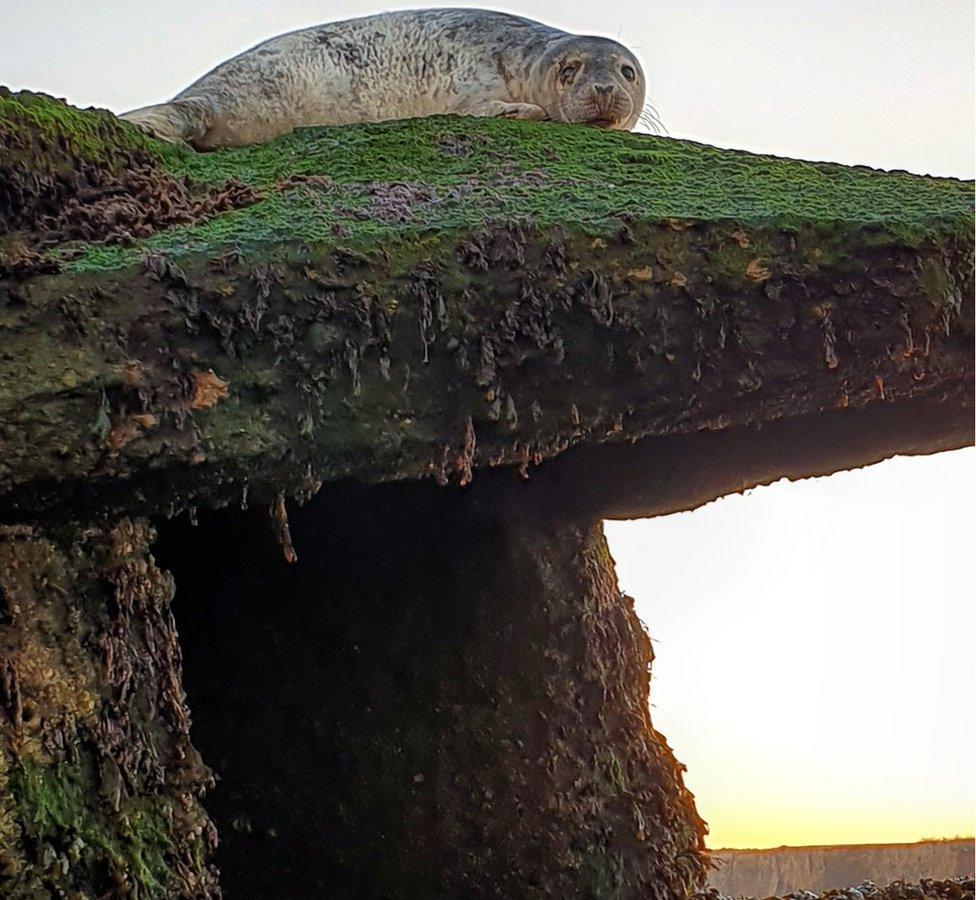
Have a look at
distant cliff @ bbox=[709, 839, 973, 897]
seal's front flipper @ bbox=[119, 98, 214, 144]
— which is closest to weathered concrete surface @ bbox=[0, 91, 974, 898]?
seal's front flipper @ bbox=[119, 98, 214, 144]

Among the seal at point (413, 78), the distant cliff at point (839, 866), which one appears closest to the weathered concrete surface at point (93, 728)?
the seal at point (413, 78)

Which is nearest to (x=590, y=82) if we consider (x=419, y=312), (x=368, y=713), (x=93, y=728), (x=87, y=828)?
(x=419, y=312)

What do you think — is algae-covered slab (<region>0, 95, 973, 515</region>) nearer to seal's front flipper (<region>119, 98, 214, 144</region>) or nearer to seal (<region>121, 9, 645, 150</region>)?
seal's front flipper (<region>119, 98, 214, 144</region>)

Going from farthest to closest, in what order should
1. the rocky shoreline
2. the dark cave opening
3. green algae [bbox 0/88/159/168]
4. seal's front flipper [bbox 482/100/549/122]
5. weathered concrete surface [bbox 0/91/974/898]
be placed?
the rocky shoreline, seal's front flipper [bbox 482/100/549/122], the dark cave opening, green algae [bbox 0/88/159/168], weathered concrete surface [bbox 0/91/974/898]

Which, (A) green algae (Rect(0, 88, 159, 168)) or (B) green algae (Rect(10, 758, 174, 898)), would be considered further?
(A) green algae (Rect(0, 88, 159, 168))

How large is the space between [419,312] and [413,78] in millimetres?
2299

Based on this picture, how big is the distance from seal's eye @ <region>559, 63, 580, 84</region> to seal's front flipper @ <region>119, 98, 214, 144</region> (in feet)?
4.41

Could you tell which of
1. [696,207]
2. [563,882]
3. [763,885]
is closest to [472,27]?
[696,207]

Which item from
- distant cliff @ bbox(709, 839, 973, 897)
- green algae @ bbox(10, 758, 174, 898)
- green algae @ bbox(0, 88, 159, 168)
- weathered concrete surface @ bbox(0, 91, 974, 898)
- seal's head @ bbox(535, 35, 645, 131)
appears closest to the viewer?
green algae @ bbox(10, 758, 174, 898)

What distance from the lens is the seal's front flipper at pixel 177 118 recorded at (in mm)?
4008

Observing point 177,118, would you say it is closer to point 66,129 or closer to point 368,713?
point 66,129

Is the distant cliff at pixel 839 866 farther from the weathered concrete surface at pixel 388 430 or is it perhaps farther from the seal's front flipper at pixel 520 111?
the seal's front flipper at pixel 520 111

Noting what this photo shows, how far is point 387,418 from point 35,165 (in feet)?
3.52

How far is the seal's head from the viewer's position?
175 inches
